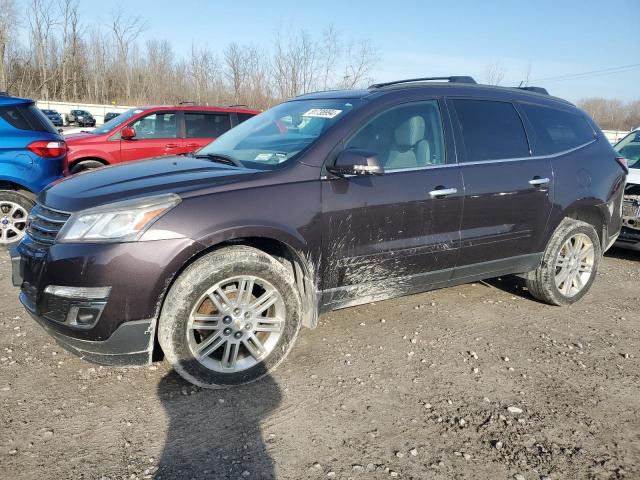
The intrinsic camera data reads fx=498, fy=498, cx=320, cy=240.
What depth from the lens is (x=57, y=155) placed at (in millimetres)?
5887

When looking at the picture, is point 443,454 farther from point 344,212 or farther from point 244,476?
point 344,212

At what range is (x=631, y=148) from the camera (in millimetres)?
7660

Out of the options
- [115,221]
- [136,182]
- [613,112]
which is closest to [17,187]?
[136,182]

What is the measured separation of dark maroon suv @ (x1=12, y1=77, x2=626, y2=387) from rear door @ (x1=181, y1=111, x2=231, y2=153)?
515 cm

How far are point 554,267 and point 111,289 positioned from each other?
144 inches

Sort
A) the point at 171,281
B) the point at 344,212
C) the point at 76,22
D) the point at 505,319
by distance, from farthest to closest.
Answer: the point at 76,22 → the point at 505,319 → the point at 344,212 → the point at 171,281

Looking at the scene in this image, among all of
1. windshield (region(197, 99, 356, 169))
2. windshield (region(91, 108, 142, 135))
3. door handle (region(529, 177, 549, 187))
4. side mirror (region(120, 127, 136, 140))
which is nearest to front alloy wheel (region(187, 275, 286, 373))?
windshield (region(197, 99, 356, 169))

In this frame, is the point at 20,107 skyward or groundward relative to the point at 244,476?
skyward

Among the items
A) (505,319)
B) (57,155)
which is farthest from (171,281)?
(57,155)

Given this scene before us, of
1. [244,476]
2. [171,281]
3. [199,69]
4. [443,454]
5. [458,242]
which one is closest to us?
[244,476]

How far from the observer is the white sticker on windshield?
348 cm

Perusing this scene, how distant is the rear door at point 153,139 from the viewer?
28.2ft

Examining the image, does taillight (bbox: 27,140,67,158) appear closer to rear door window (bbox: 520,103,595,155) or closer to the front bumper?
the front bumper

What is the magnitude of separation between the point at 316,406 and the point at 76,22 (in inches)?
2336
